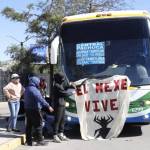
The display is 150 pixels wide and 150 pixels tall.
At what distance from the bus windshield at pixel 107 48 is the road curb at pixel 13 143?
2312 mm

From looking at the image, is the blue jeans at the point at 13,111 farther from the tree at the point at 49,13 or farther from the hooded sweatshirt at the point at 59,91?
the tree at the point at 49,13

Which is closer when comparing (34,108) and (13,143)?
(13,143)

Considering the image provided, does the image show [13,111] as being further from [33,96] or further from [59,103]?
[33,96]

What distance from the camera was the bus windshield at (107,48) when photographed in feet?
49.3

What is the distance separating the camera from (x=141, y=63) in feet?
49.2

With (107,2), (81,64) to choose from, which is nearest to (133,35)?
(81,64)

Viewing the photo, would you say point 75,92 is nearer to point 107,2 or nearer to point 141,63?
point 141,63

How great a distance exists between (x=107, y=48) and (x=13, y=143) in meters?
4.01

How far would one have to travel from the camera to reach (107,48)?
15.4 meters

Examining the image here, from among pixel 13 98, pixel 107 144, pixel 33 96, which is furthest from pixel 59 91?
pixel 107 144

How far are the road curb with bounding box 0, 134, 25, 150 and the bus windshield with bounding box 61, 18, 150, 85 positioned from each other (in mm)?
2312

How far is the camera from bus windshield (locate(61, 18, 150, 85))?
15039mm

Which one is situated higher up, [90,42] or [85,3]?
[85,3]

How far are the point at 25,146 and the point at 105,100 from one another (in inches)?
110
